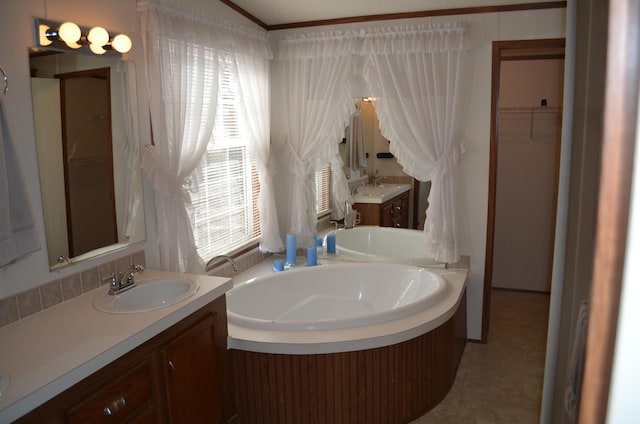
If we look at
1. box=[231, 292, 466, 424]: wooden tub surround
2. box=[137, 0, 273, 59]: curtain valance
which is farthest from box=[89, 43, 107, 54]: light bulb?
box=[231, 292, 466, 424]: wooden tub surround

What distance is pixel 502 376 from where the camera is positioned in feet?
10.7

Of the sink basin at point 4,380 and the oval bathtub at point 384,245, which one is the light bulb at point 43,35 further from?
the oval bathtub at point 384,245

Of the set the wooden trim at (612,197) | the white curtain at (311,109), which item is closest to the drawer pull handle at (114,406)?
the wooden trim at (612,197)

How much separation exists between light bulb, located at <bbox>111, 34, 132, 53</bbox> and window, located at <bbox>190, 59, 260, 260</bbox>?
2.71 ft

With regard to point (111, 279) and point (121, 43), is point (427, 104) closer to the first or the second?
point (121, 43)

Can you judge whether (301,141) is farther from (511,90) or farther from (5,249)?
(5,249)

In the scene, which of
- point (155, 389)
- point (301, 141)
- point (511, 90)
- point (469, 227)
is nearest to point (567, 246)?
point (155, 389)

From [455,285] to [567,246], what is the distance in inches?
105

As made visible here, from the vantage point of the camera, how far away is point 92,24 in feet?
7.47

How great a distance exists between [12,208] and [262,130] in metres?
2.11

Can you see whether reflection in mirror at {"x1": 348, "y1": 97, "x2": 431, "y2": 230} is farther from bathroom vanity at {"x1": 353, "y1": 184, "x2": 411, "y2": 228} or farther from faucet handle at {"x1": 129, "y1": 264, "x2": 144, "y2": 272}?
faucet handle at {"x1": 129, "y1": 264, "x2": 144, "y2": 272}

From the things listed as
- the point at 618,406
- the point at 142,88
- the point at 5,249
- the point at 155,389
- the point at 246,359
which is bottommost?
the point at 246,359

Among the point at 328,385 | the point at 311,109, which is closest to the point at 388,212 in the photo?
the point at 311,109

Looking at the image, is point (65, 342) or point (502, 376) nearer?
point (65, 342)
